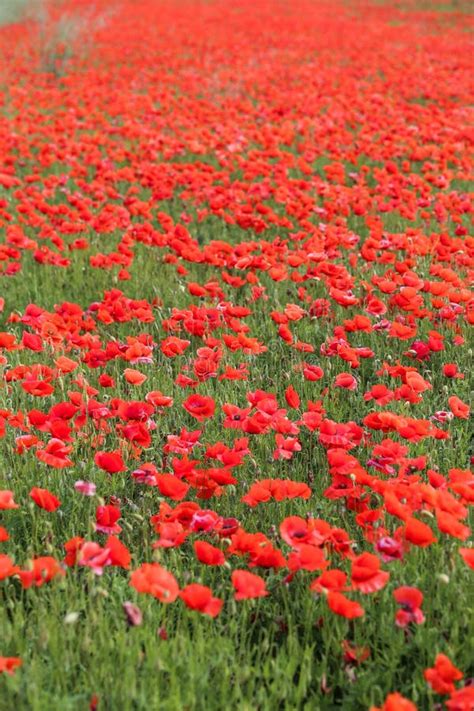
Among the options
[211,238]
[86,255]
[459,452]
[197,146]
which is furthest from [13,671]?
[197,146]

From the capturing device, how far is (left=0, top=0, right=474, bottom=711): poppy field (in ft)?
6.70

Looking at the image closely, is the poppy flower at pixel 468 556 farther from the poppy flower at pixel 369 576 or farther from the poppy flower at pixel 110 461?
the poppy flower at pixel 110 461

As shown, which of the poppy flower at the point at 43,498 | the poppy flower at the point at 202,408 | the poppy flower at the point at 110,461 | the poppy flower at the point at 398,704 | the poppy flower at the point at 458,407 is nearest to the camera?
the poppy flower at the point at 398,704

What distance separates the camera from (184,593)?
193 centimetres

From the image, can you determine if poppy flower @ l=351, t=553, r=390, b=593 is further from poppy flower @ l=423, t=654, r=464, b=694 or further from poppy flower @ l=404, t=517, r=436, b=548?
poppy flower @ l=423, t=654, r=464, b=694

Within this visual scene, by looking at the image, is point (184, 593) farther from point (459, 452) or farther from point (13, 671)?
point (459, 452)

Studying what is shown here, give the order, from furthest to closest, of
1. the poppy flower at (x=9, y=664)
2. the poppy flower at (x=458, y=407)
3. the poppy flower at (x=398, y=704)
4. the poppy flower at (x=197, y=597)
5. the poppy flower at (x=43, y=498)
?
1. the poppy flower at (x=458, y=407)
2. the poppy flower at (x=43, y=498)
3. the poppy flower at (x=197, y=597)
4. the poppy flower at (x=9, y=664)
5. the poppy flower at (x=398, y=704)

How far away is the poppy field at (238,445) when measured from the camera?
2041 mm

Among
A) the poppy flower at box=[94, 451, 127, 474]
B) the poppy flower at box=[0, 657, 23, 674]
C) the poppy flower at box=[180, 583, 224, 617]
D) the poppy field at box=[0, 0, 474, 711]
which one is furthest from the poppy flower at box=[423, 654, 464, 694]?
the poppy flower at box=[94, 451, 127, 474]

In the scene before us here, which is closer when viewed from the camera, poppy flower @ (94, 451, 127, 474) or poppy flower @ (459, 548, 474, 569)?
poppy flower @ (459, 548, 474, 569)

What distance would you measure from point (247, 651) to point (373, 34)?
19.7m

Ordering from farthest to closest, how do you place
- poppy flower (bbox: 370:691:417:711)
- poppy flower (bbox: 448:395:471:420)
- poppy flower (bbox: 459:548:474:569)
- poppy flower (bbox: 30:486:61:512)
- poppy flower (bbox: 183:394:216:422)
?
poppy flower (bbox: 448:395:471:420) < poppy flower (bbox: 183:394:216:422) < poppy flower (bbox: 30:486:61:512) < poppy flower (bbox: 459:548:474:569) < poppy flower (bbox: 370:691:417:711)

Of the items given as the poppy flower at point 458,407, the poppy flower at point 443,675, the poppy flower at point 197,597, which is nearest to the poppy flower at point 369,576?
the poppy flower at point 443,675

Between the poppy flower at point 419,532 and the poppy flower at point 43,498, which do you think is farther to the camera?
the poppy flower at point 43,498
